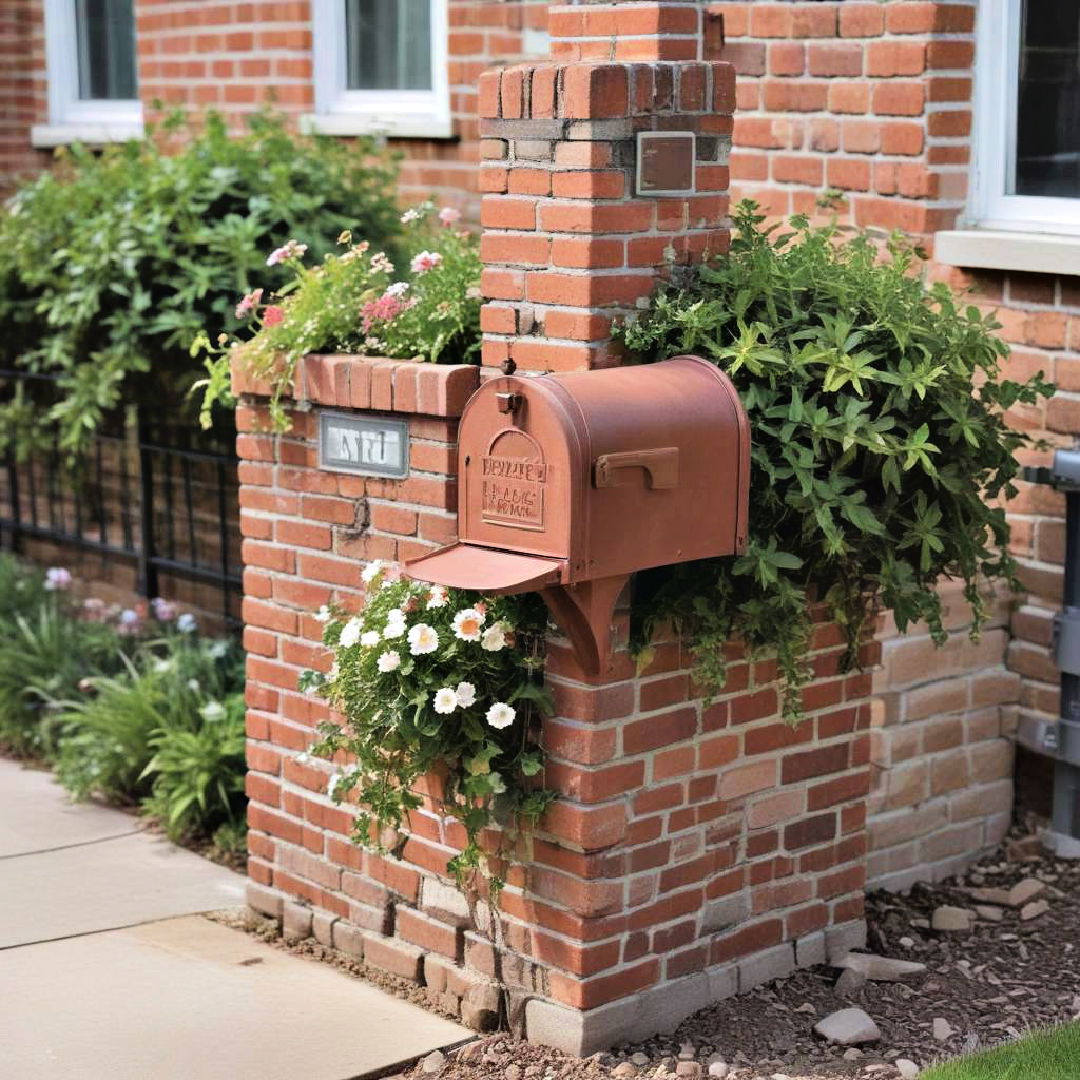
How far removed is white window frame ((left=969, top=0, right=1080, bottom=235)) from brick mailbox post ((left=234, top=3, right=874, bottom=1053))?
149 centimetres

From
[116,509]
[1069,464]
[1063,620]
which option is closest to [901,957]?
[1063,620]

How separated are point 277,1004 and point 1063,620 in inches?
87.8

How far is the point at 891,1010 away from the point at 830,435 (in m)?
1.36

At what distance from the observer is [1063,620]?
449 centimetres

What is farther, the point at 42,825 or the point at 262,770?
the point at 42,825

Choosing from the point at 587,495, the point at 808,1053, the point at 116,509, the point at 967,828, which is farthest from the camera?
the point at 116,509

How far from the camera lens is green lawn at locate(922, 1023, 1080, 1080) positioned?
3395 mm

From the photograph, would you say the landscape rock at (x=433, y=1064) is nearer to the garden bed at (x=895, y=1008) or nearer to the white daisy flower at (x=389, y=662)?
the garden bed at (x=895, y=1008)

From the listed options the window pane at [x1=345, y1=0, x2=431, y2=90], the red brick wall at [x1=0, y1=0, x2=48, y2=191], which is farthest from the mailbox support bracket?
the red brick wall at [x1=0, y1=0, x2=48, y2=191]

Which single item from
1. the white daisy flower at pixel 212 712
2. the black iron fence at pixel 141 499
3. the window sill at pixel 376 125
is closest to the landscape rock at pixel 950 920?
the white daisy flower at pixel 212 712

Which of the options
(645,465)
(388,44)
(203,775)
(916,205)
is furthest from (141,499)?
(645,465)

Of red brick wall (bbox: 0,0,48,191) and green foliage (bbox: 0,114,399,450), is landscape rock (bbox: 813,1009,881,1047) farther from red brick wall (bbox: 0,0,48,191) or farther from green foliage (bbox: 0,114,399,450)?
red brick wall (bbox: 0,0,48,191)

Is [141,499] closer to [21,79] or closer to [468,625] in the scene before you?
[468,625]

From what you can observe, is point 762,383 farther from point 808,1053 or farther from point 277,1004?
point 277,1004
